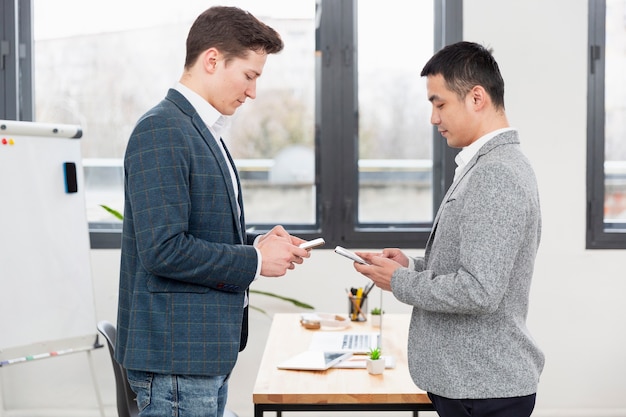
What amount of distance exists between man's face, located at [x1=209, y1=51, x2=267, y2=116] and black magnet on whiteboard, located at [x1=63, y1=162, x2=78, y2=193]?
6.20ft

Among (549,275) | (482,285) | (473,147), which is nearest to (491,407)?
(482,285)

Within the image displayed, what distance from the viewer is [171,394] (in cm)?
154

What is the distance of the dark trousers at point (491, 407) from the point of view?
1649mm

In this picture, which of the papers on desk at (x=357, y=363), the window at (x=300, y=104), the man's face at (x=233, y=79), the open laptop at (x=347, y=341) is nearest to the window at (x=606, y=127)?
the window at (x=300, y=104)

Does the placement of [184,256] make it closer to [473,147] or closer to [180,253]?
[180,253]

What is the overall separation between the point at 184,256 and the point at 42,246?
203cm

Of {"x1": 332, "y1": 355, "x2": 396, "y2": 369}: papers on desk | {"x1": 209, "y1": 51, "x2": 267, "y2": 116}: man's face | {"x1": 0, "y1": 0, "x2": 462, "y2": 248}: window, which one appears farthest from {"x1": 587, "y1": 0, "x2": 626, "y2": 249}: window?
{"x1": 209, "y1": 51, "x2": 267, "y2": 116}: man's face

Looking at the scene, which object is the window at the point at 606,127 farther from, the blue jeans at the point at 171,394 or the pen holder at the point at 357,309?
the blue jeans at the point at 171,394

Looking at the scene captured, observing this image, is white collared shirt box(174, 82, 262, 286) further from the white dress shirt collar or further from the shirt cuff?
the shirt cuff

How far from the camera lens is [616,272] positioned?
154 inches

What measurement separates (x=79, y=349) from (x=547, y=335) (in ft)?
7.73

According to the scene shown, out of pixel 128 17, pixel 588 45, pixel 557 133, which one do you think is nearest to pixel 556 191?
pixel 557 133

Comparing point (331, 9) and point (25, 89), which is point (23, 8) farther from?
point (331, 9)

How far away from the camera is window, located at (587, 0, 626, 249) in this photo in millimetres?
3922
